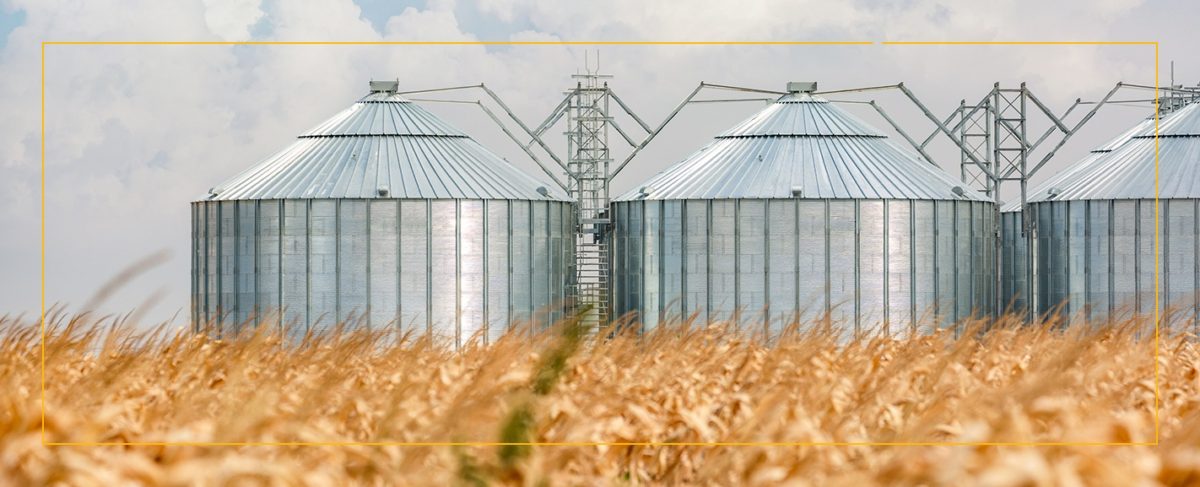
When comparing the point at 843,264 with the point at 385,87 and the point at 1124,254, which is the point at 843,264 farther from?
the point at 385,87

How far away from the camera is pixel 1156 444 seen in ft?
31.6

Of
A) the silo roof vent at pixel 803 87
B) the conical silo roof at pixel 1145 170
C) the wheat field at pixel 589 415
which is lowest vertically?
the wheat field at pixel 589 415

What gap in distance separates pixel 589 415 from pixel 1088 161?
1371 inches

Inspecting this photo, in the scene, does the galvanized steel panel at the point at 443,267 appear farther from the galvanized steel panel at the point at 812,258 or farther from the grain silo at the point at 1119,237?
the grain silo at the point at 1119,237

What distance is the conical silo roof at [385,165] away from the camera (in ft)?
116

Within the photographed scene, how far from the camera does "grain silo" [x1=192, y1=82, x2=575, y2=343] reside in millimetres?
34562

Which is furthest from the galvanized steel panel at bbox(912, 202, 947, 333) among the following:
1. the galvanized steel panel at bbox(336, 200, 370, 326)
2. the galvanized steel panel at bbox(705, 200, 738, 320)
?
the galvanized steel panel at bbox(336, 200, 370, 326)

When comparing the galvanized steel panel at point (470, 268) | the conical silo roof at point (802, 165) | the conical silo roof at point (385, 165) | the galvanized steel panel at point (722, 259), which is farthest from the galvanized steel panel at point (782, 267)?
the galvanized steel panel at point (470, 268)

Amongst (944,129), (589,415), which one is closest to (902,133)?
(944,129)

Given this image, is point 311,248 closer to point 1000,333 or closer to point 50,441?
point 1000,333

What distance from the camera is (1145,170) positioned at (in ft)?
127

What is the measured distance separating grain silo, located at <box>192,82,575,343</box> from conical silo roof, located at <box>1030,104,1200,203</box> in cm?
1393

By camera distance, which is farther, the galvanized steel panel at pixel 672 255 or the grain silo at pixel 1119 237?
the grain silo at pixel 1119 237

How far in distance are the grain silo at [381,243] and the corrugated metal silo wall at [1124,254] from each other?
43.5ft
